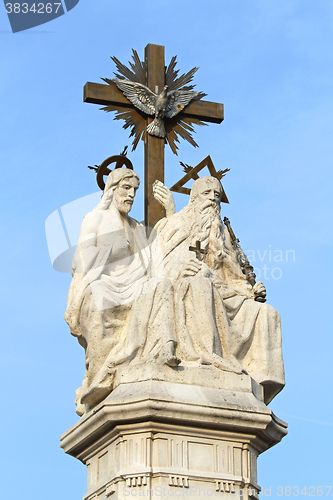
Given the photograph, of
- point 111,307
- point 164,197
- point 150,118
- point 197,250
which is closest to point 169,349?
point 111,307

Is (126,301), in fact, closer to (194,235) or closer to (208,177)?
(194,235)

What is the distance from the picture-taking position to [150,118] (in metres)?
10.4

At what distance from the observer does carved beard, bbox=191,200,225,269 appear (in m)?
9.39

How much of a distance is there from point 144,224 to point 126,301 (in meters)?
1.70

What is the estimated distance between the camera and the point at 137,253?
9156 mm

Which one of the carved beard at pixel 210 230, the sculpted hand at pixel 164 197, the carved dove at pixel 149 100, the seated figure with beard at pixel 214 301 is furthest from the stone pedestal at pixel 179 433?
the carved dove at pixel 149 100

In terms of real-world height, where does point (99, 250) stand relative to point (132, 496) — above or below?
above

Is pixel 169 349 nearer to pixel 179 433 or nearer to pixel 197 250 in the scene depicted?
pixel 179 433

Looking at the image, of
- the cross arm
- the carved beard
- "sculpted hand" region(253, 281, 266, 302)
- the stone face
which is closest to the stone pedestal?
the stone face

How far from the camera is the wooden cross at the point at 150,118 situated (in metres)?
10.0

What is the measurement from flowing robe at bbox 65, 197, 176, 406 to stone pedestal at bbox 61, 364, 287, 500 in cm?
21

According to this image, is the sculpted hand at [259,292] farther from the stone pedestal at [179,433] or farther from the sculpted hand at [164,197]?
the sculpted hand at [164,197]

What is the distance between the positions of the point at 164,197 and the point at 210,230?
2.56 ft

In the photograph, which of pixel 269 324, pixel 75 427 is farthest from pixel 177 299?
pixel 75 427
